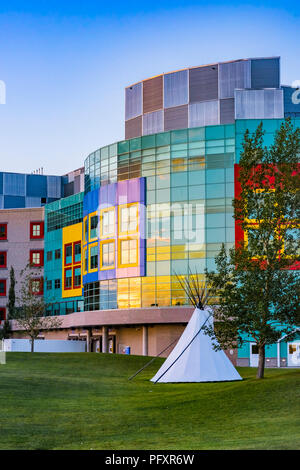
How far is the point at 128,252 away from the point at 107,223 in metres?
4.43

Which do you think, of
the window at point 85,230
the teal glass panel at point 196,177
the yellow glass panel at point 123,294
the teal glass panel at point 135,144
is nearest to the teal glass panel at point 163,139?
the teal glass panel at point 135,144

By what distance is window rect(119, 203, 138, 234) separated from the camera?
73.4 metres

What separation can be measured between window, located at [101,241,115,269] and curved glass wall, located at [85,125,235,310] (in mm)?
2542

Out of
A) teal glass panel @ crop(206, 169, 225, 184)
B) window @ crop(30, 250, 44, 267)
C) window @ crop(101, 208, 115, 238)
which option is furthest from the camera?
window @ crop(30, 250, 44, 267)

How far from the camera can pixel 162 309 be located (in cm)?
7050

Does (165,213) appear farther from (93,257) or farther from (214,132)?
(93,257)

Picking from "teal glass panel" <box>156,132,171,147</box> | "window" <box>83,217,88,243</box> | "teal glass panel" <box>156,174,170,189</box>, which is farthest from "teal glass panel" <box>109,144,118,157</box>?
"window" <box>83,217,88,243</box>

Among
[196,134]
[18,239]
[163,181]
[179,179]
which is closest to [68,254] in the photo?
[18,239]

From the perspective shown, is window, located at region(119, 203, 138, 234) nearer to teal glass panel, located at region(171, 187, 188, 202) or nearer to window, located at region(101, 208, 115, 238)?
window, located at region(101, 208, 115, 238)

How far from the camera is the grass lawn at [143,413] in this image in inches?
752

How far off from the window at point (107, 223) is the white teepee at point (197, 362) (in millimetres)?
36398

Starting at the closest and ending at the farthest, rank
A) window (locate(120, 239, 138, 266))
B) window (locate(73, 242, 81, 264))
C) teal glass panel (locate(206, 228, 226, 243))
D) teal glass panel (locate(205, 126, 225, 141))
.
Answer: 1. teal glass panel (locate(206, 228, 226, 243))
2. teal glass panel (locate(205, 126, 225, 141))
3. window (locate(120, 239, 138, 266))
4. window (locate(73, 242, 81, 264))
